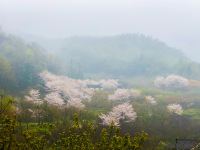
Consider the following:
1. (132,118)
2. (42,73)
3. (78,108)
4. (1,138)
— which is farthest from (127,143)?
(42,73)

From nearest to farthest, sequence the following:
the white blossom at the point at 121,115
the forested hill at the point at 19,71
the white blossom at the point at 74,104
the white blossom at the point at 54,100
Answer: the white blossom at the point at 121,115 < the white blossom at the point at 54,100 < the white blossom at the point at 74,104 < the forested hill at the point at 19,71

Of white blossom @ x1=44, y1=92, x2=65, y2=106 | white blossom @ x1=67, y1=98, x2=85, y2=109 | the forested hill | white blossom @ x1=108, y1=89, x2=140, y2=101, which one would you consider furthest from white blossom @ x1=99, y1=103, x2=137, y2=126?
the forested hill

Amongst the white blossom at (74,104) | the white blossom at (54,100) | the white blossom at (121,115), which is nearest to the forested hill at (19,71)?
the white blossom at (54,100)

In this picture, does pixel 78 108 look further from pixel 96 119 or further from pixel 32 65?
pixel 32 65

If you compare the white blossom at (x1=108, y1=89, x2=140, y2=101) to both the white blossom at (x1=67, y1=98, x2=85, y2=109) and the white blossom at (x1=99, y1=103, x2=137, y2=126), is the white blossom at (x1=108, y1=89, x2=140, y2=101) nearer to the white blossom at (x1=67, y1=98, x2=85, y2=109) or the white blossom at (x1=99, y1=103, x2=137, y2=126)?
the white blossom at (x1=67, y1=98, x2=85, y2=109)

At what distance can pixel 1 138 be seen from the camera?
25328 mm

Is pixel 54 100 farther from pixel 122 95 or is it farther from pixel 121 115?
pixel 122 95

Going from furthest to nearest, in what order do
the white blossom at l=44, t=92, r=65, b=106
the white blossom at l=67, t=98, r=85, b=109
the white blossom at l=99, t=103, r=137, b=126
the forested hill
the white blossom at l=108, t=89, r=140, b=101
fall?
the white blossom at l=108, t=89, r=140, b=101, the forested hill, the white blossom at l=67, t=98, r=85, b=109, the white blossom at l=44, t=92, r=65, b=106, the white blossom at l=99, t=103, r=137, b=126

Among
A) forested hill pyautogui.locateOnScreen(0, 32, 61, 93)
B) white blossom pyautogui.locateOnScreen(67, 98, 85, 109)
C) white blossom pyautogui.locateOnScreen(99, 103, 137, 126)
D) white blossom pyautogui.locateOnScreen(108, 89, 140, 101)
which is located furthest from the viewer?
white blossom pyautogui.locateOnScreen(108, 89, 140, 101)

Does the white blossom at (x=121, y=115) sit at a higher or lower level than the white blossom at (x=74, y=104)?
lower

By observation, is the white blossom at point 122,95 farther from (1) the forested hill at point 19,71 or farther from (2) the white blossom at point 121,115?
(1) the forested hill at point 19,71

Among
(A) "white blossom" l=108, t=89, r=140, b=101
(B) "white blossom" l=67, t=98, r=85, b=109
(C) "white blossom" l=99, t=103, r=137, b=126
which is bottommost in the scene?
(C) "white blossom" l=99, t=103, r=137, b=126

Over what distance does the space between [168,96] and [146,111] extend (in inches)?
1681

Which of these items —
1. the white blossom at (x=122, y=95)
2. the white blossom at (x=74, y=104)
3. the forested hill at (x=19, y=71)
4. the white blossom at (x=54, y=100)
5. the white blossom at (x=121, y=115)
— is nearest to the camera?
the white blossom at (x=121, y=115)
